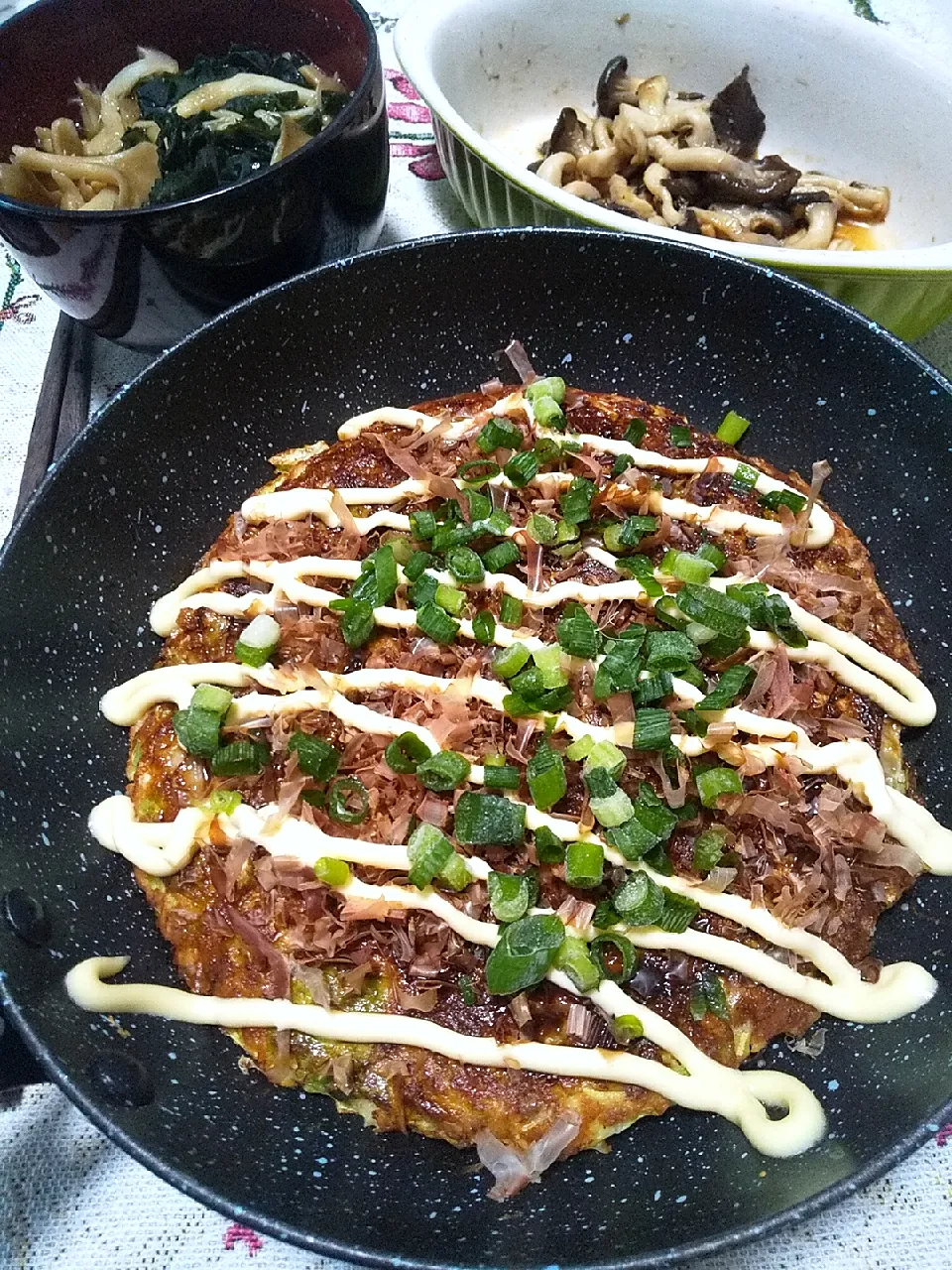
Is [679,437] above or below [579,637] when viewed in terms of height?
above

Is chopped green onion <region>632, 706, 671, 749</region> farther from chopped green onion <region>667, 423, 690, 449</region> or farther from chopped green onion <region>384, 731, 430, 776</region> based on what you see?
chopped green onion <region>667, 423, 690, 449</region>

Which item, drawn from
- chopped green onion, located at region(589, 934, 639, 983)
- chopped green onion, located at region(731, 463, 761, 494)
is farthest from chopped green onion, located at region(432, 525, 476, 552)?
chopped green onion, located at region(589, 934, 639, 983)

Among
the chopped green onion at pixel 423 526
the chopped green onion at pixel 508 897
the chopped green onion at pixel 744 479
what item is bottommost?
the chopped green onion at pixel 508 897

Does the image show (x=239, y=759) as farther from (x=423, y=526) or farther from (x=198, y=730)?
(x=423, y=526)

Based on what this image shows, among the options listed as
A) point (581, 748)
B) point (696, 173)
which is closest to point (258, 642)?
point (581, 748)

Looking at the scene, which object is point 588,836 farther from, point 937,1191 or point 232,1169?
point 937,1191

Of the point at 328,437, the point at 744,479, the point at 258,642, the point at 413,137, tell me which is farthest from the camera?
the point at 413,137

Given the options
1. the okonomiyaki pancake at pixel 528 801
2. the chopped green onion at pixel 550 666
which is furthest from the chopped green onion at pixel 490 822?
the chopped green onion at pixel 550 666

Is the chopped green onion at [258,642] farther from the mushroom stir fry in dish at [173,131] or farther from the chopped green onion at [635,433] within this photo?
the mushroom stir fry in dish at [173,131]
